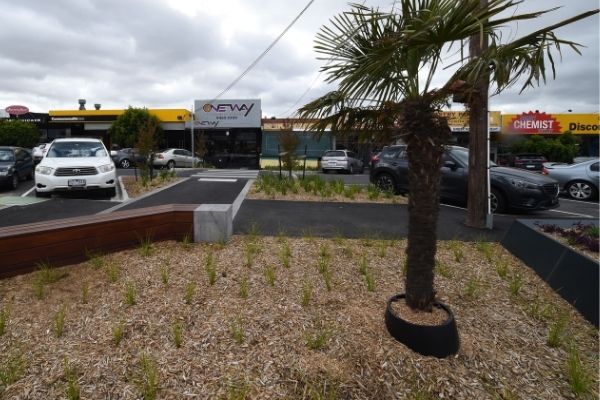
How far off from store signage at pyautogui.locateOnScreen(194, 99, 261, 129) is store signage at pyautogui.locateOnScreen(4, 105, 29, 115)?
18.8m

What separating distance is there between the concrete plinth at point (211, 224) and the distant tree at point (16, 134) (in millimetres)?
30510

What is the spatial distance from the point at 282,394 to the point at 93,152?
9673 millimetres

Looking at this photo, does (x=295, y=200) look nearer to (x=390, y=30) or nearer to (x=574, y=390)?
(x=390, y=30)

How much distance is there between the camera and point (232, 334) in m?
2.86

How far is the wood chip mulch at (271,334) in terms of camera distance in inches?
94.4

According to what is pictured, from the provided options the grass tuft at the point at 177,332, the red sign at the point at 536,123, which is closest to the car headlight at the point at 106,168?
the grass tuft at the point at 177,332

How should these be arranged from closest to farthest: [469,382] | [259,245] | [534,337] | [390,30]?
[469,382]
[390,30]
[534,337]
[259,245]

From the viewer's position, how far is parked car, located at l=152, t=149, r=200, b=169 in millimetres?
20578

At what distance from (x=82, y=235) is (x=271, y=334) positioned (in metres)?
2.58

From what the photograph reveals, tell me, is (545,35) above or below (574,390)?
above

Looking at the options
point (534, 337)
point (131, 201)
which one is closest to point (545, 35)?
point (534, 337)

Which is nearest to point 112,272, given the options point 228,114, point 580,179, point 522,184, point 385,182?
point 522,184

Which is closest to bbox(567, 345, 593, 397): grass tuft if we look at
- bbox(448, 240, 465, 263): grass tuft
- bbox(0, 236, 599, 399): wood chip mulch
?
bbox(0, 236, 599, 399): wood chip mulch

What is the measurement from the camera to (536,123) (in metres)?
28.8
